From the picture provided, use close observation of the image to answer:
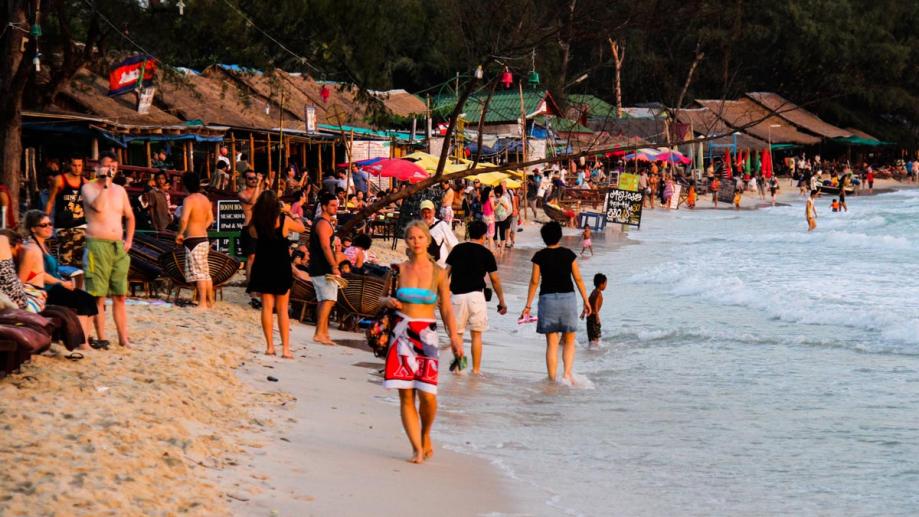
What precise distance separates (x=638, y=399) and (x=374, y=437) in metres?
3.43

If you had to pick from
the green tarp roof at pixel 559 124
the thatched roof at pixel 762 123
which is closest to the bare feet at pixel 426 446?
the green tarp roof at pixel 559 124

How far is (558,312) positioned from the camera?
10914 millimetres

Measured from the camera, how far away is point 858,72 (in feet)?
244

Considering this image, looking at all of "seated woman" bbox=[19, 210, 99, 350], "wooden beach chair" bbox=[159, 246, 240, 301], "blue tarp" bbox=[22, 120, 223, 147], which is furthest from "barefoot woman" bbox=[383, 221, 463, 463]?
"blue tarp" bbox=[22, 120, 223, 147]

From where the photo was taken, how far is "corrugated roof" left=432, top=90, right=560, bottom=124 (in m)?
44.6

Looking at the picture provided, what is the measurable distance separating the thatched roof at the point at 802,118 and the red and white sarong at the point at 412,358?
208 feet

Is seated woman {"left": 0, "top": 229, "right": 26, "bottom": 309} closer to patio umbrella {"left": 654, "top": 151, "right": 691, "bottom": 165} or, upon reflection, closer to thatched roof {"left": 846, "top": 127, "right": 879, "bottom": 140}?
patio umbrella {"left": 654, "top": 151, "right": 691, "bottom": 165}

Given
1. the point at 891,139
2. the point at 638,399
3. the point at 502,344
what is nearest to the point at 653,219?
the point at 502,344

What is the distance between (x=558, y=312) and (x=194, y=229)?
12.3 feet

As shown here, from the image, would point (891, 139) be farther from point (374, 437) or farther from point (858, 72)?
point (374, 437)

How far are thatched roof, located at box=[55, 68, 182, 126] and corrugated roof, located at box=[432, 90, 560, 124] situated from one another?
1850 cm

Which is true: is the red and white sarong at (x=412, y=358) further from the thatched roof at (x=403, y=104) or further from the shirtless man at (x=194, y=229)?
the thatched roof at (x=403, y=104)

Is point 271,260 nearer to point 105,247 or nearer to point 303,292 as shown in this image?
point 105,247

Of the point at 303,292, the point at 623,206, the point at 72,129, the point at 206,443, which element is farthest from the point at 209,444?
the point at 623,206
